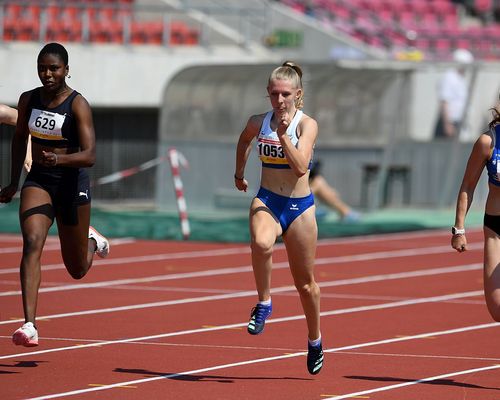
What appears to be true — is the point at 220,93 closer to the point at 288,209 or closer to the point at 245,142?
the point at 245,142

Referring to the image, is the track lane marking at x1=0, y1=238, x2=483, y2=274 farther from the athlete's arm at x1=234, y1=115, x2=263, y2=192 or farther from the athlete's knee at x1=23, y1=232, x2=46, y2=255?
the athlete's arm at x1=234, y1=115, x2=263, y2=192

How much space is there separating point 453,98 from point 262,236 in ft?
57.0

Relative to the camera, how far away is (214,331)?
10.7 metres

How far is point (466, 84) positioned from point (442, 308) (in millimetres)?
13164

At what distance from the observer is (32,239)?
28.5ft

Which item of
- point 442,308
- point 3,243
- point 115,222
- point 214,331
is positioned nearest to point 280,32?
point 115,222

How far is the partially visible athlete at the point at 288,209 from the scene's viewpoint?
8.26m

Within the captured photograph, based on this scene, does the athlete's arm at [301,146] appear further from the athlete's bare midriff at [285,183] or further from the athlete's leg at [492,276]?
the athlete's leg at [492,276]

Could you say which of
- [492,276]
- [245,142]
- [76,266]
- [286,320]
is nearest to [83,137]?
[76,266]

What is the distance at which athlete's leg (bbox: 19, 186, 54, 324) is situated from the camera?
8.64 meters

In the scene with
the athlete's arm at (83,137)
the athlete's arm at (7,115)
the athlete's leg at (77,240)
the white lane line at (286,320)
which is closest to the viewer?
A: the athlete's arm at (83,137)

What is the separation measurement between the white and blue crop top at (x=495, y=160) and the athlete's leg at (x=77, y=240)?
2.76 meters

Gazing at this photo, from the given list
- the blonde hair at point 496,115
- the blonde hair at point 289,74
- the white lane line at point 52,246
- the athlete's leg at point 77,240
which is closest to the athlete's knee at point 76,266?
the athlete's leg at point 77,240

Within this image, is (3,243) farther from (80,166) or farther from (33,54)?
(80,166)
